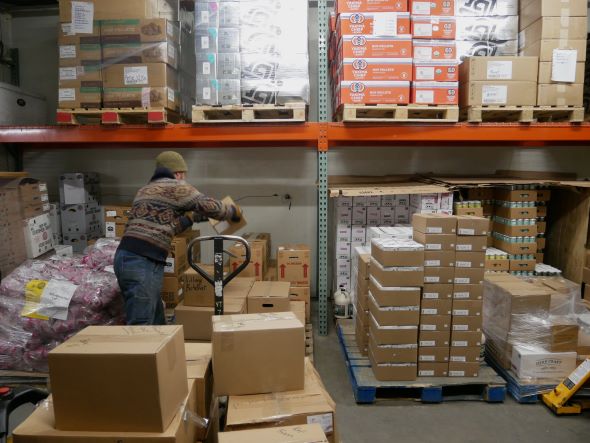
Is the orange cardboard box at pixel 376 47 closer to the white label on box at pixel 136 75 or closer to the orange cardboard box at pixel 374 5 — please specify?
the orange cardboard box at pixel 374 5

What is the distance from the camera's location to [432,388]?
336cm

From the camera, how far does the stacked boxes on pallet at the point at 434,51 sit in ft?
13.7

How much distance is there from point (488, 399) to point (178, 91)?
4.63 metres

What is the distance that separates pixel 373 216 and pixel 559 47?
274cm

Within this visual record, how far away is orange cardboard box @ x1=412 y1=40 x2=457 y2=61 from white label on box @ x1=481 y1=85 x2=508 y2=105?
534 mm

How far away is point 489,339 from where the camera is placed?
396 cm

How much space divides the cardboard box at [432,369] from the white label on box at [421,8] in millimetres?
3557

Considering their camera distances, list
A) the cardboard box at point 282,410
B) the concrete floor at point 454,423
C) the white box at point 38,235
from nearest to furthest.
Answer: the cardboard box at point 282,410 → the concrete floor at point 454,423 → the white box at point 38,235

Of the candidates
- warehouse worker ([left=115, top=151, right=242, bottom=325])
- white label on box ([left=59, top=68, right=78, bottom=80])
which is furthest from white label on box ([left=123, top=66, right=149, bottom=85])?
warehouse worker ([left=115, top=151, right=242, bottom=325])

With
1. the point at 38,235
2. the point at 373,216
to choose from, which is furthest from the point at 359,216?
the point at 38,235

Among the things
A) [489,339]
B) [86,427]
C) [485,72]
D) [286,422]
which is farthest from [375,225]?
[86,427]

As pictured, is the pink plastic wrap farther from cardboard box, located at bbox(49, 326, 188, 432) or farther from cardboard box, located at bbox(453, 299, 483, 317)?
cardboard box, located at bbox(453, 299, 483, 317)

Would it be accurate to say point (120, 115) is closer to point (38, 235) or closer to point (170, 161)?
point (170, 161)

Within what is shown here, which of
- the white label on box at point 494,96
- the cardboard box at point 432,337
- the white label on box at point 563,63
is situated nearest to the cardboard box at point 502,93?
the white label on box at point 494,96
